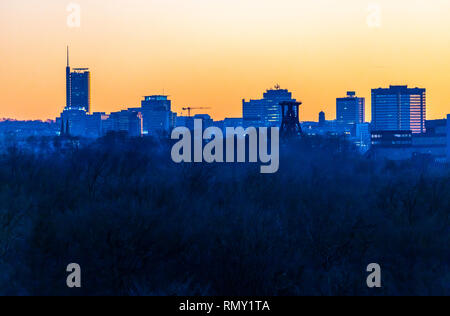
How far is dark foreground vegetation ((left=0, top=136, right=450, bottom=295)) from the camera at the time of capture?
2048 centimetres

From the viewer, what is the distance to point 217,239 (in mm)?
22531

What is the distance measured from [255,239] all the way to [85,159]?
2606 centimetres

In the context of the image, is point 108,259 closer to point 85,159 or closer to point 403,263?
point 403,263

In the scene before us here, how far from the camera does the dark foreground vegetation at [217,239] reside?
20484 mm

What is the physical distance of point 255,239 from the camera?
874 inches

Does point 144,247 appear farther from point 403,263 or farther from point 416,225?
point 416,225

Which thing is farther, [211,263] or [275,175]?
[275,175]
